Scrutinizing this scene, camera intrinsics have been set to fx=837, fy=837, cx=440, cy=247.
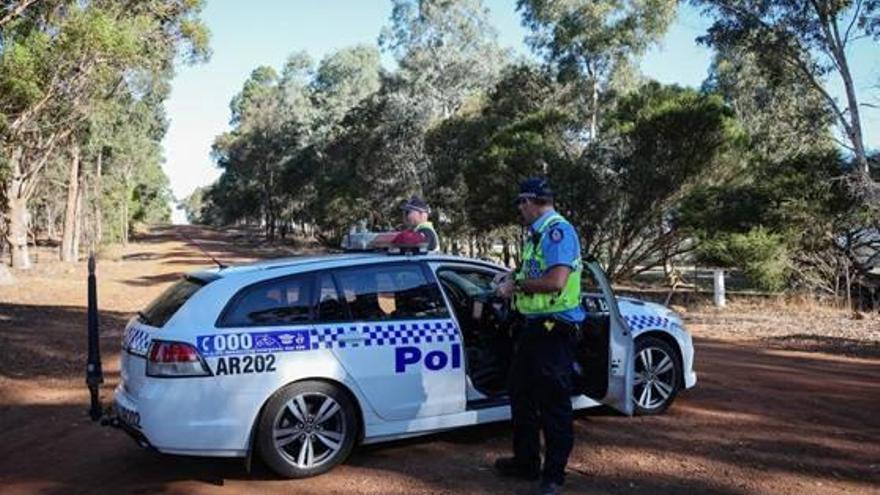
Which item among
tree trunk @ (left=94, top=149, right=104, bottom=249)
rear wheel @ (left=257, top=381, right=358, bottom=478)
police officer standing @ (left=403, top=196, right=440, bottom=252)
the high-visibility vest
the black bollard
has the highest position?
tree trunk @ (left=94, top=149, right=104, bottom=249)

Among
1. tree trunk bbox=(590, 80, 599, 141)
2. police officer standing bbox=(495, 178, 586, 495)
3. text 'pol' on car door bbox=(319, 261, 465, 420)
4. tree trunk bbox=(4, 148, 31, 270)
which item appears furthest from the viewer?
tree trunk bbox=(4, 148, 31, 270)

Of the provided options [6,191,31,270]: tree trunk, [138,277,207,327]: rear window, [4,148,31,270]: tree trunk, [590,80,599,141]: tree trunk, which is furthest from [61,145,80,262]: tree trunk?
[138,277,207,327]: rear window

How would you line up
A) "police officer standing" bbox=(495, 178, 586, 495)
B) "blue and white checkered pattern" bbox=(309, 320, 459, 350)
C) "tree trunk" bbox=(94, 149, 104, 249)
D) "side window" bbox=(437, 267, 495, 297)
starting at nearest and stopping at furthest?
1. "police officer standing" bbox=(495, 178, 586, 495)
2. "blue and white checkered pattern" bbox=(309, 320, 459, 350)
3. "side window" bbox=(437, 267, 495, 297)
4. "tree trunk" bbox=(94, 149, 104, 249)

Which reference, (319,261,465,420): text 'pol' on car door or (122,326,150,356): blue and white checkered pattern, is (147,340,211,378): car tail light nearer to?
(122,326,150,356): blue and white checkered pattern

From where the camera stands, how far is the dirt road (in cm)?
549

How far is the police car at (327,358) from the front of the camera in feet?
17.2

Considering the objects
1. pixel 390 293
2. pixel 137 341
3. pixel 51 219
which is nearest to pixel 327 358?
pixel 390 293

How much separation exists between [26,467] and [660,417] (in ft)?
16.4

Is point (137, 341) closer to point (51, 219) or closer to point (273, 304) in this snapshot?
point (273, 304)

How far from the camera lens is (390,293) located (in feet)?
19.7

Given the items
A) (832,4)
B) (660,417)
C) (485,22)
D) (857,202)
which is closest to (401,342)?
(660,417)

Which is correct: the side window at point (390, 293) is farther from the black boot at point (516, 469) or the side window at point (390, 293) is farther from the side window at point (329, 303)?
the black boot at point (516, 469)

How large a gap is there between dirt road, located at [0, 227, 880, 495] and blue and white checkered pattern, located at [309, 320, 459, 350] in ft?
2.90

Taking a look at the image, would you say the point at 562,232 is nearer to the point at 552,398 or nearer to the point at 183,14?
the point at 552,398
